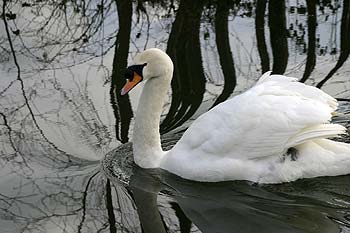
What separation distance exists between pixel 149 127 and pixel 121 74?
2241mm

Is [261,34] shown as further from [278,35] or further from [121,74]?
[121,74]

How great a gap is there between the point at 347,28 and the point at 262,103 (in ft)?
13.5

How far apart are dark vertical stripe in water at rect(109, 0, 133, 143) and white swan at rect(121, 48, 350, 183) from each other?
1034 millimetres

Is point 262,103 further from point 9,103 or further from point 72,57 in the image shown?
point 72,57

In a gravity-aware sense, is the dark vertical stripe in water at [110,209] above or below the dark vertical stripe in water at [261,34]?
below

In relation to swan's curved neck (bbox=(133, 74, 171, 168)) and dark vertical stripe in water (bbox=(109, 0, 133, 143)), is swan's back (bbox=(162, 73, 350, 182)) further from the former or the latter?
dark vertical stripe in water (bbox=(109, 0, 133, 143))

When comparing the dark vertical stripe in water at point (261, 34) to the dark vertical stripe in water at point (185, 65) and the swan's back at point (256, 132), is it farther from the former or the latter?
the swan's back at point (256, 132)

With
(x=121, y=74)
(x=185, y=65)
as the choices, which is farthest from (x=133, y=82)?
(x=185, y=65)

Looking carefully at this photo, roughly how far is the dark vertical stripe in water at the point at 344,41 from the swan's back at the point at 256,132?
6.63 feet

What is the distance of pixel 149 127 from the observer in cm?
589

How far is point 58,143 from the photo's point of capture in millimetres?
6434

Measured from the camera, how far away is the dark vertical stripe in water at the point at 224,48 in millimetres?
7446

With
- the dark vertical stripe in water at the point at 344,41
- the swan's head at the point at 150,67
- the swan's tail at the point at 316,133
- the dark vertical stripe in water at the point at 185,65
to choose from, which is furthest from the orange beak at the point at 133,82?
the dark vertical stripe in water at the point at 344,41

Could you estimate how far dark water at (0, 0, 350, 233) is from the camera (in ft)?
17.0
